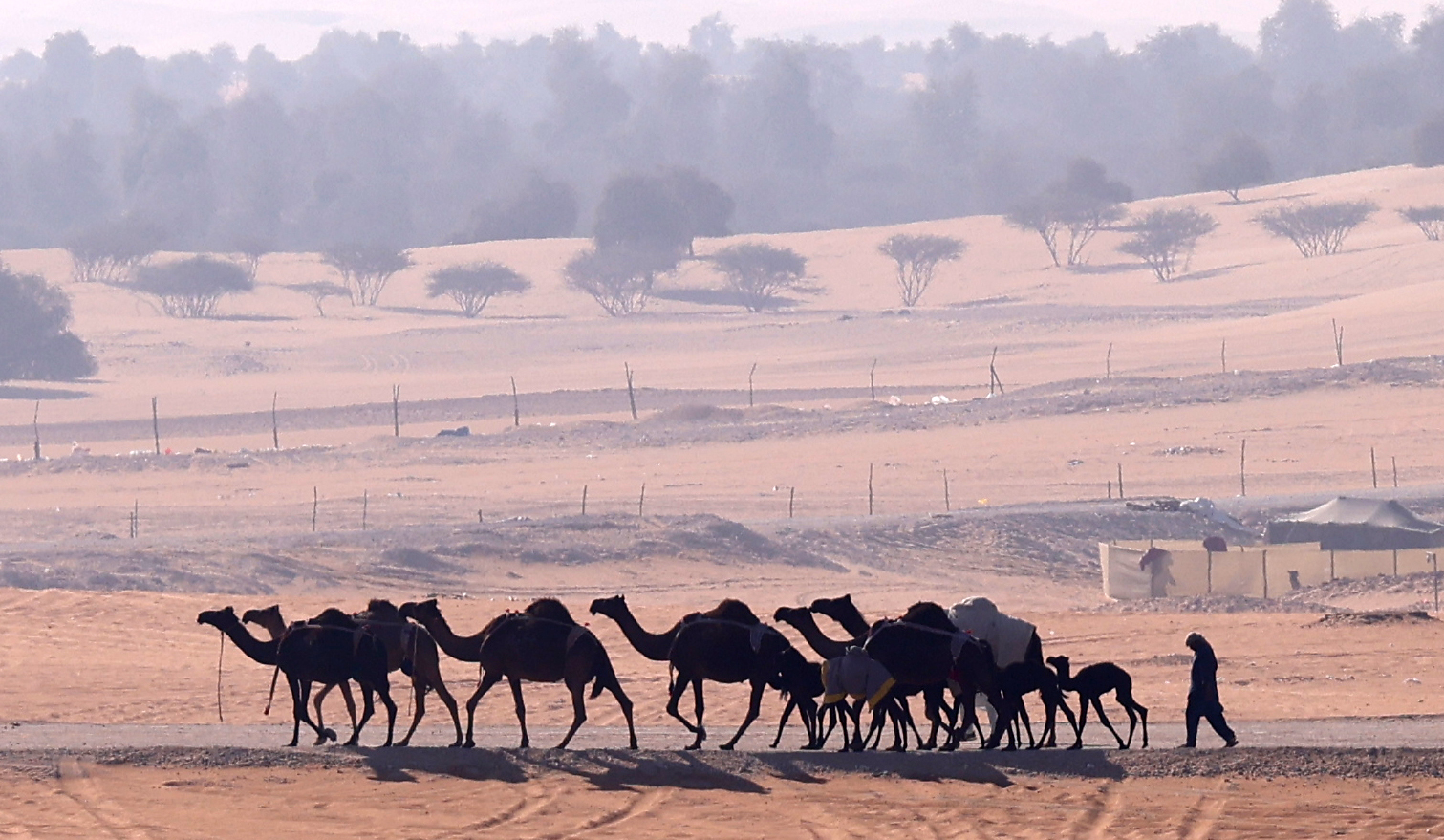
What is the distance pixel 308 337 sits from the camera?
289 ft

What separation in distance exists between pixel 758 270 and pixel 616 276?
6.79 m

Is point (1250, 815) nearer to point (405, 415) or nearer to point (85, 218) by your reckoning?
point (405, 415)

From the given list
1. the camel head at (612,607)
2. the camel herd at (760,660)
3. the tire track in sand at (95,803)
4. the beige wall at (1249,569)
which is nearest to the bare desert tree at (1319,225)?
the beige wall at (1249,569)

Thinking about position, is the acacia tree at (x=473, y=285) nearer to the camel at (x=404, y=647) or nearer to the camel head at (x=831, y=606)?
the camel at (x=404, y=647)

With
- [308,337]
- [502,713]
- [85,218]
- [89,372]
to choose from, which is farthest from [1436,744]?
[85,218]

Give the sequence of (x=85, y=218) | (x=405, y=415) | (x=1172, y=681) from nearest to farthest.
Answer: (x=1172, y=681) → (x=405, y=415) → (x=85, y=218)

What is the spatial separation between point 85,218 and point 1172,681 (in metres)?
147

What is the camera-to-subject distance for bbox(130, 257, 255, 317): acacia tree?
97.0 meters

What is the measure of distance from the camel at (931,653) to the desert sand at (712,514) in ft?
2.03

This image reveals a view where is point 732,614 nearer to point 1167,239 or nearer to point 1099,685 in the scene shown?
point 1099,685

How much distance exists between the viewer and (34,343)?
250ft

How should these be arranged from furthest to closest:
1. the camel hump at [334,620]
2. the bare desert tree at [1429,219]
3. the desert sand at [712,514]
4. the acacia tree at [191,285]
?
1. the bare desert tree at [1429,219]
2. the acacia tree at [191,285]
3. the camel hump at [334,620]
4. the desert sand at [712,514]

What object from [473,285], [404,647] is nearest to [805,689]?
[404,647]

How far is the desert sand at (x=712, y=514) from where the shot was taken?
1510 cm
